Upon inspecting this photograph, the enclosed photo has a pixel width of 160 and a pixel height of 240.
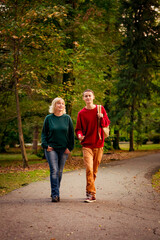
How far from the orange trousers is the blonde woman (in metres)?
0.40

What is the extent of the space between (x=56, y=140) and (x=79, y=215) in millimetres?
1639

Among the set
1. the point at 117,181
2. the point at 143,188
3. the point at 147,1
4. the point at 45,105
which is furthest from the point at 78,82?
the point at 147,1

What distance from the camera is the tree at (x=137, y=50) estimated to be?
80.0 ft

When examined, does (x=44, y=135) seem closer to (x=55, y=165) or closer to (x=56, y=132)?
(x=56, y=132)

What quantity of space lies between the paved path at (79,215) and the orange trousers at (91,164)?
310mm

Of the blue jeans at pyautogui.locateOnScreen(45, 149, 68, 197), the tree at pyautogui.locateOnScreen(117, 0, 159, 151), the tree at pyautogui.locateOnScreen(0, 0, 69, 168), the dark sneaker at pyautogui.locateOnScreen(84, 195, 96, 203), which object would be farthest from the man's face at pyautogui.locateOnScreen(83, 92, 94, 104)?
the tree at pyautogui.locateOnScreen(117, 0, 159, 151)

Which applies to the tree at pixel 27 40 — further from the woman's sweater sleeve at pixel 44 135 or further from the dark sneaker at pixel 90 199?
the dark sneaker at pixel 90 199

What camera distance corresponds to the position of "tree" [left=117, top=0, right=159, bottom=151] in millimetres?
24391

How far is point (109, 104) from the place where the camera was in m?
27.2

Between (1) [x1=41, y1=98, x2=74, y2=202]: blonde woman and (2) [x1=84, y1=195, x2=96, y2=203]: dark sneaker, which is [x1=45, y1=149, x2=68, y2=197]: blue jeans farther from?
(2) [x1=84, y1=195, x2=96, y2=203]: dark sneaker

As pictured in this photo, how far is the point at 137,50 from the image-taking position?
25000 millimetres

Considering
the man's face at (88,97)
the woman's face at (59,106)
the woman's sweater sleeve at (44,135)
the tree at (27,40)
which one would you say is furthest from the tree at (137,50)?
the woman's sweater sleeve at (44,135)

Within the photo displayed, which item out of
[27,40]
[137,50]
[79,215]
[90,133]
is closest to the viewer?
[79,215]

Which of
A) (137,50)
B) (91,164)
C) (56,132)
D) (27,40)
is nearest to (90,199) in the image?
(91,164)
